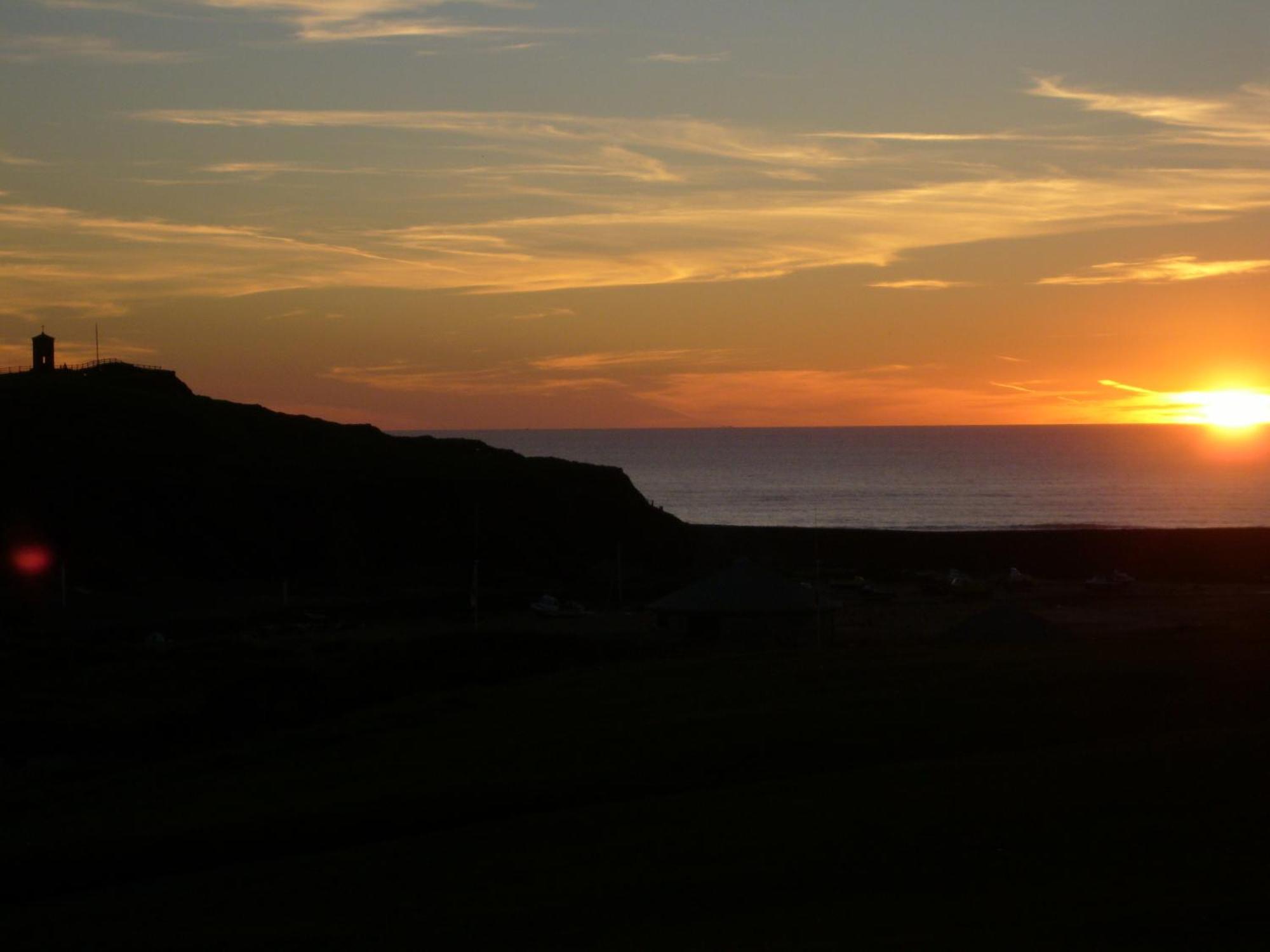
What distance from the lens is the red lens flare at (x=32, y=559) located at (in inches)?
2569

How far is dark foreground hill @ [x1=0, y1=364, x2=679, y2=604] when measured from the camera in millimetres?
71688

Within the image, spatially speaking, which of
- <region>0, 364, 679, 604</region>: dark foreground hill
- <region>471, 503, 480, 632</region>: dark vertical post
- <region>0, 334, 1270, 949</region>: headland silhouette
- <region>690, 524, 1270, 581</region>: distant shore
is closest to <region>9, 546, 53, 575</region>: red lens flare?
<region>0, 364, 679, 604</region>: dark foreground hill

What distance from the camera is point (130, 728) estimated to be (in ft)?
105

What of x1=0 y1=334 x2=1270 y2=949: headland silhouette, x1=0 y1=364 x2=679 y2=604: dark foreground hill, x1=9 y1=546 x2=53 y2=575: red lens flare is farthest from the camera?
x1=0 y1=364 x2=679 y2=604: dark foreground hill

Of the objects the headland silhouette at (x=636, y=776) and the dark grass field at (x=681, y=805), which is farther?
the headland silhouette at (x=636, y=776)

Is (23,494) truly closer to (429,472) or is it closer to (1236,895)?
(429,472)

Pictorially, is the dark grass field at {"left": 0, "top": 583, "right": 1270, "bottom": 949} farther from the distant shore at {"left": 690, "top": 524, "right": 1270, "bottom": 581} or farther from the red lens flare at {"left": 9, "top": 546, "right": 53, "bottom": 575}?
the distant shore at {"left": 690, "top": 524, "right": 1270, "bottom": 581}

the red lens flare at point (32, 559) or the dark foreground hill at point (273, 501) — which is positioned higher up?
the dark foreground hill at point (273, 501)

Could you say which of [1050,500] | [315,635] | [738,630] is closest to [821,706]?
[738,630]

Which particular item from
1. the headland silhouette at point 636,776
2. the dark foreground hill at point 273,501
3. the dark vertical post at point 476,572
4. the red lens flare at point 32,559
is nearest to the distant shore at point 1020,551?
the dark foreground hill at point 273,501

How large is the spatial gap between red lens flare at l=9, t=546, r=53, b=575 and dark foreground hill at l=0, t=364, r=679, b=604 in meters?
0.70

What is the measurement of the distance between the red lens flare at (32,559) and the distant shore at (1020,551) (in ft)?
128

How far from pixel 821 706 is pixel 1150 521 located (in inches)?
4732

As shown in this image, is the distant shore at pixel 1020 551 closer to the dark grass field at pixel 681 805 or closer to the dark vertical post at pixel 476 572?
the dark vertical post at pixel 476 572
